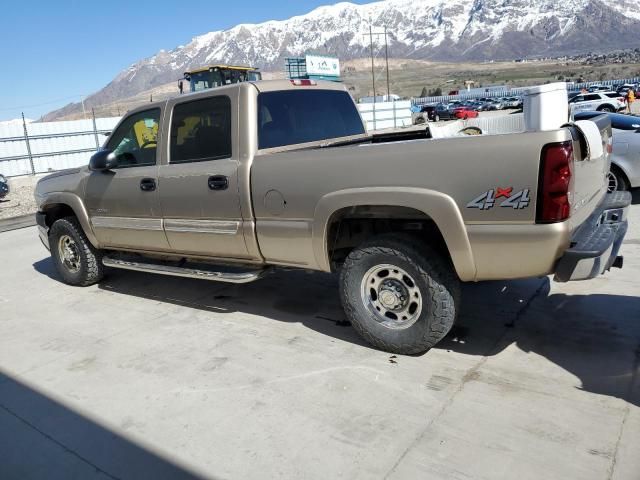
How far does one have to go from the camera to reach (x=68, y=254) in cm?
640

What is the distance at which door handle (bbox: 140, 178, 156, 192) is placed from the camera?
501 cm

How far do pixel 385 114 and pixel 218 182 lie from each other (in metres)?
30.7

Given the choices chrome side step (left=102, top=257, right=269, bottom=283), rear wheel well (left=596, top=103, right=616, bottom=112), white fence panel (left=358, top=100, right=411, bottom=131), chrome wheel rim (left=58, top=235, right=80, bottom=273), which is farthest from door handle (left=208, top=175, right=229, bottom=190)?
rear wheel well (left=596, top=103, right=616, bottom=112)

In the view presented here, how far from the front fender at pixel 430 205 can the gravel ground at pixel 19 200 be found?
12.3 metres

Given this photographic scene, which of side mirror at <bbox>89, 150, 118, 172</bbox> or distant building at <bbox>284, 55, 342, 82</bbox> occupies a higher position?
distant building at <bbox>284, 55, 342, 82</bbox>

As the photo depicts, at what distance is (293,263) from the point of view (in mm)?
4340

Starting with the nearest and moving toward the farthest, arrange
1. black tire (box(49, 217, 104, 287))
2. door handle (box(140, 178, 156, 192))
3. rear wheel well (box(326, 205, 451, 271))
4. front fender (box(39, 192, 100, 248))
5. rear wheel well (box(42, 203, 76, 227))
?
1. rear wheel well (box(326, 205, 451, 271))
2. door handle (box(140, 178, 156, 192))
3. front fender (box(39, 192, 100, 248))
4. black tire (box(49, 217, 104, 287))
5. rear wheel well (box(42, 203, 76, 227))

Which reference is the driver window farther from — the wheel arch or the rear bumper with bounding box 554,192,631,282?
the wheel arch

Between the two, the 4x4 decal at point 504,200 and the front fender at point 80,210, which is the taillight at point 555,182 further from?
the front fender at point 80,210

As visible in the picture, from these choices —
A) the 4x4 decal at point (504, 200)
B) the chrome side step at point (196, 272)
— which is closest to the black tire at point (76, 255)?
the chrome side step at point (196, 272)

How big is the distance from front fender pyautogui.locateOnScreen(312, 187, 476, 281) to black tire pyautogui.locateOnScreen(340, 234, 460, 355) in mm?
179

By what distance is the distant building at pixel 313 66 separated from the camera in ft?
177

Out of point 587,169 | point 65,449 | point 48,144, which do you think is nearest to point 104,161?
point 65,449

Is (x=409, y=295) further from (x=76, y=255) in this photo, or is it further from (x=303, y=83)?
(x=76, y=255)
